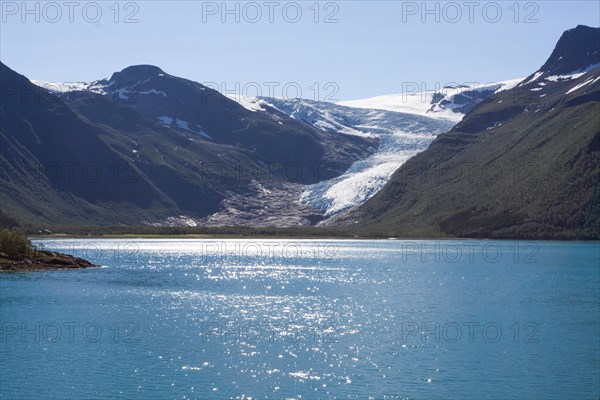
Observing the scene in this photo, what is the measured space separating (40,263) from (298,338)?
278ft

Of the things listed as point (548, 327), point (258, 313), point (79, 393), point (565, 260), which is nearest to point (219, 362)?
point (79, 393)

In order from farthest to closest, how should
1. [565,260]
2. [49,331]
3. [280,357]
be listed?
[565,260]
[49,331]
[280,357]

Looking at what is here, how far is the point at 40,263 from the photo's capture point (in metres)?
143

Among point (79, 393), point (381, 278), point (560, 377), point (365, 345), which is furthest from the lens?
point (381, 278)

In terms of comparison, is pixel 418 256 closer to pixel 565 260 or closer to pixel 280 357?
pixel 565 260

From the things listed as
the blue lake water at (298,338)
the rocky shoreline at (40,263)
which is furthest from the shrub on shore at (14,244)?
the blue lake water at (298,338)

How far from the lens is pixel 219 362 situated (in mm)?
59750

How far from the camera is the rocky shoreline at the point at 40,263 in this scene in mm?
137525

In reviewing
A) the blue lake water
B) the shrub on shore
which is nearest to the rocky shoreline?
the shrub on shore

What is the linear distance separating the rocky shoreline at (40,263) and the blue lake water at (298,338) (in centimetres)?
867

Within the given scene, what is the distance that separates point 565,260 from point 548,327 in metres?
106

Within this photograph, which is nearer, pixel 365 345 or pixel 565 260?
pixel 365 345

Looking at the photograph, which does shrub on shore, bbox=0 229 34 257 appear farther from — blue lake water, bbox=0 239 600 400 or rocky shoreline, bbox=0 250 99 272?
blue lake water, bbox=0 239 600 400

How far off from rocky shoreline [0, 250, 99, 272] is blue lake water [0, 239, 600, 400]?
341 inches
